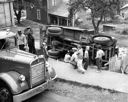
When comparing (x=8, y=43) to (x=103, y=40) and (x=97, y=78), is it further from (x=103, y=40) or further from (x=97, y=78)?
(x=103, y=40)

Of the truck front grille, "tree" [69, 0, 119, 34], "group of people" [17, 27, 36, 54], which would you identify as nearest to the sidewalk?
"group of people" [17, 27, 36, 54]

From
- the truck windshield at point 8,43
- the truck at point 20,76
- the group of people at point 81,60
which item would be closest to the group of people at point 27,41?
the group of people at point 81,60

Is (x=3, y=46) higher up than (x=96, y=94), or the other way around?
(x=3, y=46)

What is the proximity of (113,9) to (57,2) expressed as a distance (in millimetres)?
13316

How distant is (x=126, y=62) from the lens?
1295 centimetres

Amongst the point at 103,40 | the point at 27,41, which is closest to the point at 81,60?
the point at 103,40

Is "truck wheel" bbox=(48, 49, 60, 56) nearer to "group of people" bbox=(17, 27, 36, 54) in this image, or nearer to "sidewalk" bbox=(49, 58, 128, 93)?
"group of people" bbox=(17, 27, 36, 54)

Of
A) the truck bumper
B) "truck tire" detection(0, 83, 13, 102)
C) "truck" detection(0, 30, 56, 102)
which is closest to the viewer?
the truck bumper

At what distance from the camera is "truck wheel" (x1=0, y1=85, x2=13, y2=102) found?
911cm

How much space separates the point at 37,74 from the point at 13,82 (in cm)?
108

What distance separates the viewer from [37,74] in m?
9.58

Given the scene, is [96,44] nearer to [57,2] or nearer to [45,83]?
[45,83]

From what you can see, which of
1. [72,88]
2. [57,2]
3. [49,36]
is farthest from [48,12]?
[72,88]

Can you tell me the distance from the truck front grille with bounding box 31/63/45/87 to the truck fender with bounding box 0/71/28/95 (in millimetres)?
408
